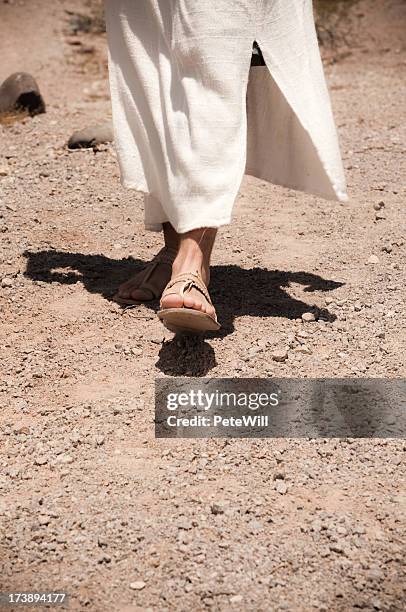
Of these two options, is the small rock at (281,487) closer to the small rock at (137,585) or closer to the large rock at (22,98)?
the small rock at (137,585)

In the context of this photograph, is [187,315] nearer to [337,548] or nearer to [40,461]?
[40,461]

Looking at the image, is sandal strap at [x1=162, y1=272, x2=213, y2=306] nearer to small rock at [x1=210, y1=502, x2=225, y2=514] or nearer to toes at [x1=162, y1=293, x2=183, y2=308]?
toes at [x1=162, y1=293, x2=183, y2=308]

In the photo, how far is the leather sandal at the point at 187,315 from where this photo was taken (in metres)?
2.76

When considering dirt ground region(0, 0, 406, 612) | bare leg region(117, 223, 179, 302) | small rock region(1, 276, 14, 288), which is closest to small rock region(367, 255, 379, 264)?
dirt ground region(0, 0, 406, 612)

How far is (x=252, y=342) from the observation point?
10.3ft

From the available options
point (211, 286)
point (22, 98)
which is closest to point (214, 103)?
point (211, 286)

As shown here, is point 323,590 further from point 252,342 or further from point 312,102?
point 312,102

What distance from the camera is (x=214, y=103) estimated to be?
114 inches

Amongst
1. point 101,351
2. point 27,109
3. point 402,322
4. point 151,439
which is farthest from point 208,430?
point 27,109

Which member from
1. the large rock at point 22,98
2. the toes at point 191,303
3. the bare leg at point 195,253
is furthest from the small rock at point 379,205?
the large rock at point 22,98

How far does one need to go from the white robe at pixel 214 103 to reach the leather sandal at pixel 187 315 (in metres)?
0.16

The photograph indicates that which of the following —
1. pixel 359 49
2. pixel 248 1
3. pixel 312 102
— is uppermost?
pixel 248 1

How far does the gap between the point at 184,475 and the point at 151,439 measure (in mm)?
192

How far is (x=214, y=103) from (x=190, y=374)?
803 mm
